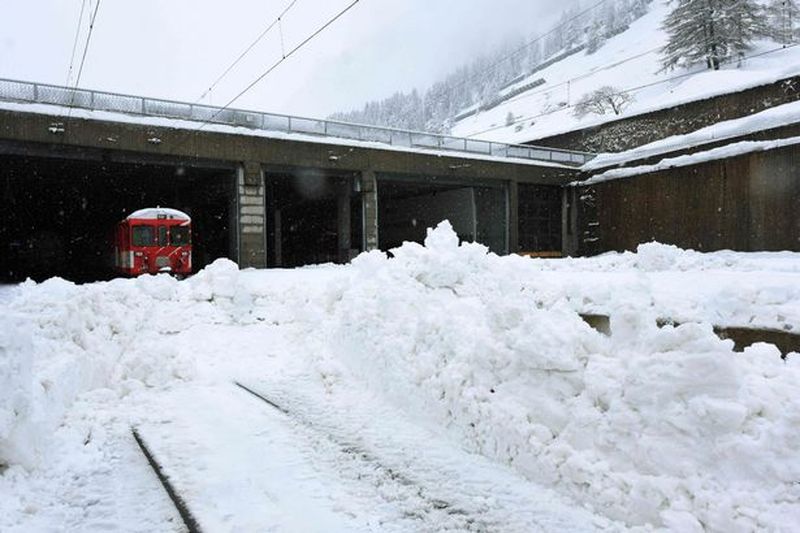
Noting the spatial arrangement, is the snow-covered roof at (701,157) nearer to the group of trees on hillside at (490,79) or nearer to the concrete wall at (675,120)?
the concrete wall at (675,120)

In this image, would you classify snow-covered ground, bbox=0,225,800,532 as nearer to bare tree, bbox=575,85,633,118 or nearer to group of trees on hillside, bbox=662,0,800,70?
group of trees on hillside, bbox=662,0,800,70

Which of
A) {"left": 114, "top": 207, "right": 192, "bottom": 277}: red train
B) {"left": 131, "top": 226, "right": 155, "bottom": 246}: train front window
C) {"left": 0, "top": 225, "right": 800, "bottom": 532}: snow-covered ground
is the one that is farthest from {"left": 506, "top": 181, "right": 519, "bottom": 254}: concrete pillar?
{"left": 0, "top": 225, "right": 800, "bottom": 532}: snow-covered ground

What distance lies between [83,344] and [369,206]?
18483mm

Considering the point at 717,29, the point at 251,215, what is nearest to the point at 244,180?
the point at 251,215

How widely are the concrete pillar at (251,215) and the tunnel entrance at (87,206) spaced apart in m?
0.80

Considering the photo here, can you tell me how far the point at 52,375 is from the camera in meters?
5.65

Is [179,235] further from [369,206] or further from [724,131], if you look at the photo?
[724,131]

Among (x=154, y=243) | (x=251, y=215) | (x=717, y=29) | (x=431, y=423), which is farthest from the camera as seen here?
(x=717, y=29)

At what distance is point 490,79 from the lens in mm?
134750

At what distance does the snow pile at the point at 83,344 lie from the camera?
445cm

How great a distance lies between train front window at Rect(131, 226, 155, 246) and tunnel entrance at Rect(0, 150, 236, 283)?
2.59 m

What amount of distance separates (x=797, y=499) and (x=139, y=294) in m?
12.1

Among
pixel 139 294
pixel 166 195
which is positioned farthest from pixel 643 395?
pixel 166 195

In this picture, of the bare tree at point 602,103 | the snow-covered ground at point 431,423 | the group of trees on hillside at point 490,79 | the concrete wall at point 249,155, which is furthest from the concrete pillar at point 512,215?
the group of trees on hillside at point 490,79
